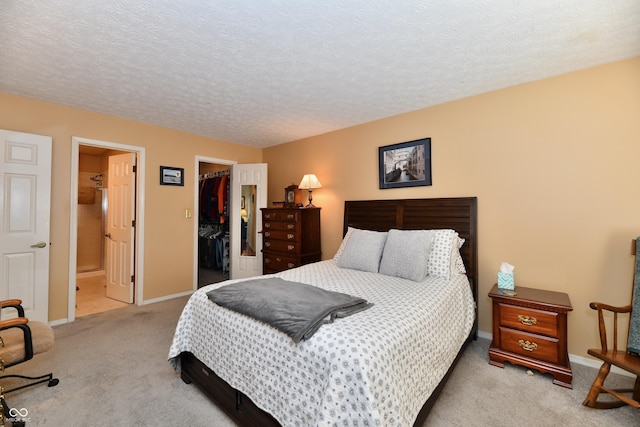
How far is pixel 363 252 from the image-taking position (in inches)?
109

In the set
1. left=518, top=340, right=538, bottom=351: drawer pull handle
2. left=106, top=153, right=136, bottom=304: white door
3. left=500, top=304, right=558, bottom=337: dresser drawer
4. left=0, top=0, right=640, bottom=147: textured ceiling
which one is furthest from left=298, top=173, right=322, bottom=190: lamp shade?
left=518, top=340, right=538, bottom=351: drawer pull handle

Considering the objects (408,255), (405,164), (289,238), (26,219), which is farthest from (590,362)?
(26,219)

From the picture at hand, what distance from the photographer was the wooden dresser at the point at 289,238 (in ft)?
12.1

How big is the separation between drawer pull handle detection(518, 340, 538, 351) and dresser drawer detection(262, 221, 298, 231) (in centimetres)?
257

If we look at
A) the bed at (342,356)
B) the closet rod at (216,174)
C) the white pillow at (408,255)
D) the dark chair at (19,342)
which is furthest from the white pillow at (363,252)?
the closet rod at (216,174)

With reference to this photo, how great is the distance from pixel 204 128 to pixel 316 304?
3352mm

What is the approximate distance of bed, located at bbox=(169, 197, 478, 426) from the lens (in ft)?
3.78

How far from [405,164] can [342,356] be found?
2.59m

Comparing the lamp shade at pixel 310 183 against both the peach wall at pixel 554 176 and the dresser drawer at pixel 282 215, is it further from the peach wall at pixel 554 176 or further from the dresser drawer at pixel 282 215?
the peach wall at pixel 554 176

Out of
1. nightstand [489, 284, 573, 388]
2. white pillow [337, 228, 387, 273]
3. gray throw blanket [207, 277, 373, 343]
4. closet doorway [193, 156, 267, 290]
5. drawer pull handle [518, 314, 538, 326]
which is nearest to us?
gray throw blanket [207, 277, 373, 343]

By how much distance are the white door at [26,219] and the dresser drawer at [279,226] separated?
2.41 metres

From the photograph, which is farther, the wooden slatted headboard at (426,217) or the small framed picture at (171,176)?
the small framed picture at (171,176)

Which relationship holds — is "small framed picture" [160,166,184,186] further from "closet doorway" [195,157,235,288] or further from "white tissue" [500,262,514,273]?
"white tissue" [500,262,514,273]

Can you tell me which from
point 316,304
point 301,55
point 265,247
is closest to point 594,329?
point 316,304
